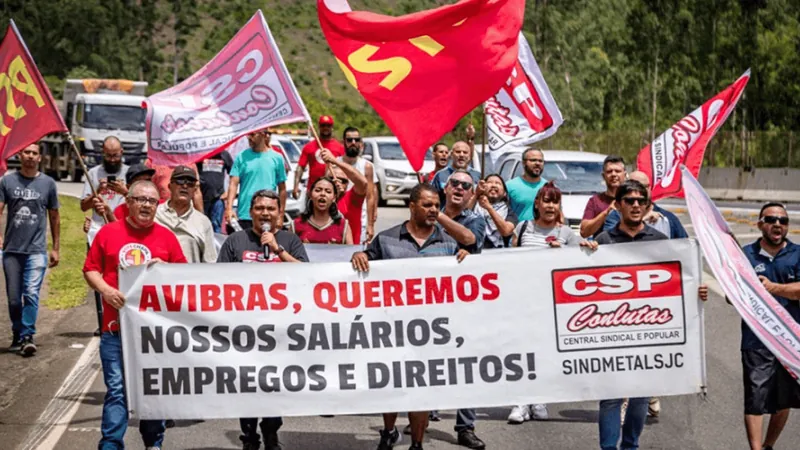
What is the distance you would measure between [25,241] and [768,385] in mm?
6731

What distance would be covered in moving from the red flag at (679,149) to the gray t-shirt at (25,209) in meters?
Answer: 5.18

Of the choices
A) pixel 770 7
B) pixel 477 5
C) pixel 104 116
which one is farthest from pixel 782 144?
pixel 477 5

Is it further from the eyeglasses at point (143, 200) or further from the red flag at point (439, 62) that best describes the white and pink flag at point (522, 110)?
the eyeglasses at point (143, 200)

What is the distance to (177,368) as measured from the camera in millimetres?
7719

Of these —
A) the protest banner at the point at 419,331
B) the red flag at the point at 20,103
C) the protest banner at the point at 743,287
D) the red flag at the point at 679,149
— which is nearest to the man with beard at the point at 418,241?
the protest banner at the point at 419,331

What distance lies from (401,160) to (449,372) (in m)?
22.8

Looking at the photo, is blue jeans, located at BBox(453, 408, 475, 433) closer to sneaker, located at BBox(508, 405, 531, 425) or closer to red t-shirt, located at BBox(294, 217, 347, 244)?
sneaker, located at BBox(508, 405, 531, 425)

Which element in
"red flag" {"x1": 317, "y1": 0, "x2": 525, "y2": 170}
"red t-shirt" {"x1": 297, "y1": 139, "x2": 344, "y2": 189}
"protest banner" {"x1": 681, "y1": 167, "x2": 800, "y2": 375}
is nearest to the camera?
"protest banner" {"x1": 681, "y1": 167, "x2": 800, "y2": 375}

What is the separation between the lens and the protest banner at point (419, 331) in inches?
305

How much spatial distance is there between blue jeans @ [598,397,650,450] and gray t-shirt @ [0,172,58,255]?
19.5 ft

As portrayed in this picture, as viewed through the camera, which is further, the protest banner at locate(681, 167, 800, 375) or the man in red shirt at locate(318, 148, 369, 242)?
the man in red shirt at locate(318, 148, 369, 242)

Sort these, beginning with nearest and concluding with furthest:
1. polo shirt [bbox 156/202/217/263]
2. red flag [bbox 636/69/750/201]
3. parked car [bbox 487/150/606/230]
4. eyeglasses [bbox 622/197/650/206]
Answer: eyeglasses [bbox 622/197/650/206] < polo shirt [bbox 156/202/217/263] < red flag [bbox 636/69/750/201] < parked car [bbox 487/150/606/230]

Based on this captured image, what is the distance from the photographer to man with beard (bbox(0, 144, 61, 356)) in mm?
11750

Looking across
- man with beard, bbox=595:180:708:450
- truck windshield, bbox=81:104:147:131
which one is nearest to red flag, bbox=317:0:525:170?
man with beard, bbox=595:180:708:450
